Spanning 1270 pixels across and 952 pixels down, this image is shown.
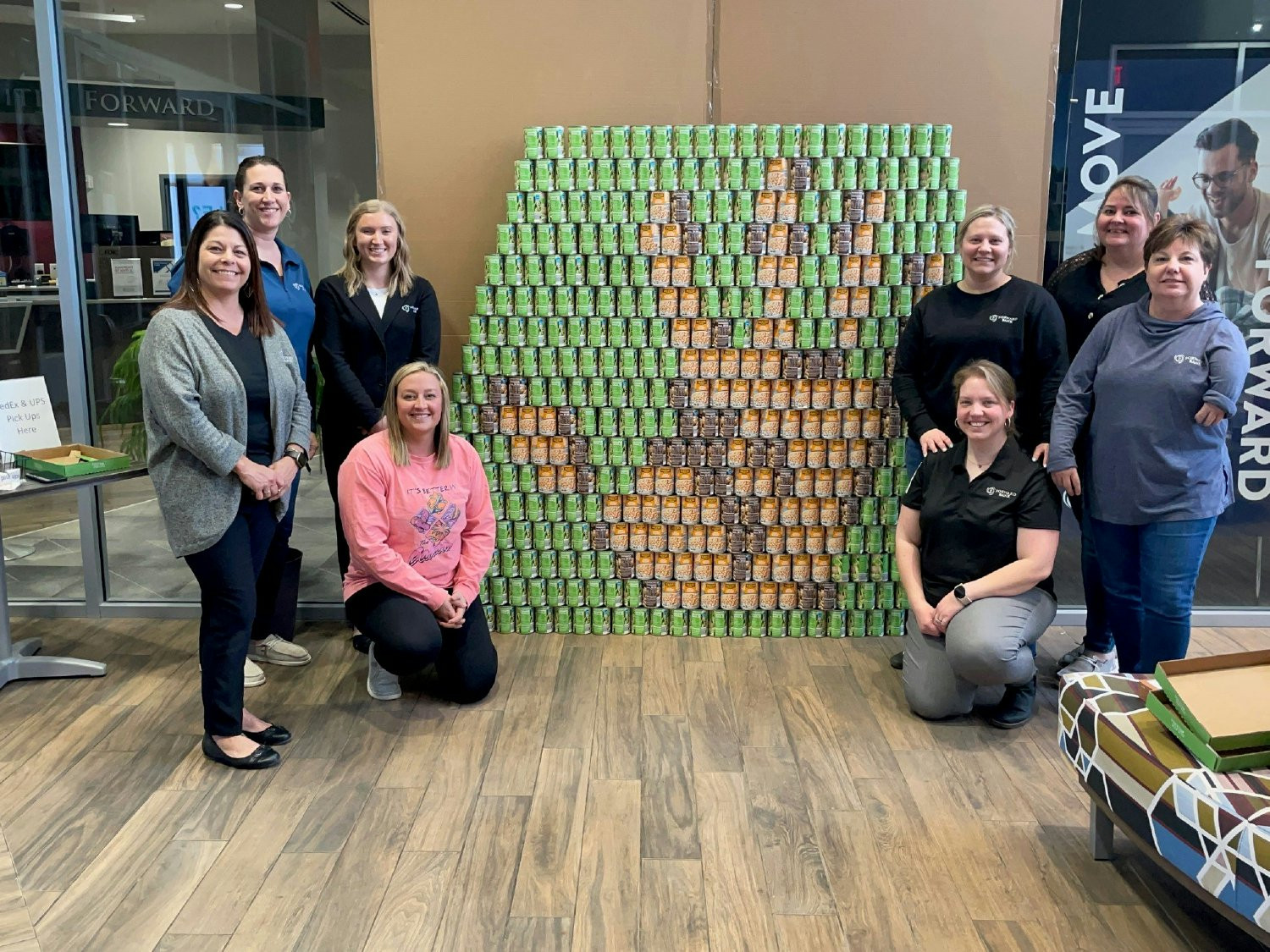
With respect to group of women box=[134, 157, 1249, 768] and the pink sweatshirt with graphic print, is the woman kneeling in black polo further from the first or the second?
the pink sweatshirt with graphic print

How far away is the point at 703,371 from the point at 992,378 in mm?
1159

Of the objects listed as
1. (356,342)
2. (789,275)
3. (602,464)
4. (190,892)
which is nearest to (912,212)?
(789,275)

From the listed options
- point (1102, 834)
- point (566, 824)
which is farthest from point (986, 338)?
point (566, 824)

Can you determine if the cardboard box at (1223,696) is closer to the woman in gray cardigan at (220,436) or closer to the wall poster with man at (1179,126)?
the wall poster with man at (1179,126)

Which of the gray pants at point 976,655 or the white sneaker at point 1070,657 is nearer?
the gray pants at point 976,655

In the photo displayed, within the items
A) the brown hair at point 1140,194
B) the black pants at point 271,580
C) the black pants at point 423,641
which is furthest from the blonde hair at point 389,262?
the brown hair at point 1140,194

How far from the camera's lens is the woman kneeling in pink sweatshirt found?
346cm

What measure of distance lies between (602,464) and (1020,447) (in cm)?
153

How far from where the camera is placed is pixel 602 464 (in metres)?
4.21

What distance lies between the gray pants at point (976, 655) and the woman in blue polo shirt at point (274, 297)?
2.11 meters

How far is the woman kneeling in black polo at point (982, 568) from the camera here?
3344 millimetres

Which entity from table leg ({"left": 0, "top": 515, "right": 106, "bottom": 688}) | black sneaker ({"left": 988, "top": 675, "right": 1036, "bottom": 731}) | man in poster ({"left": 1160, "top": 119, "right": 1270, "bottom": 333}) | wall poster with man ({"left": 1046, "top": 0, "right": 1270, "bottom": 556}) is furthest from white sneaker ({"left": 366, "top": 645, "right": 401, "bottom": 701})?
man in poster ({"left": 1160, "top": 119, "right": 1270, "bottom": 333})

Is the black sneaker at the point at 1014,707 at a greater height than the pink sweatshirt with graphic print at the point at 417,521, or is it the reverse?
the pink sweatshirt with graphic print at the point at 417,521

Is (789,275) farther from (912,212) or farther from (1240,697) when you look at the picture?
(1240,697)
